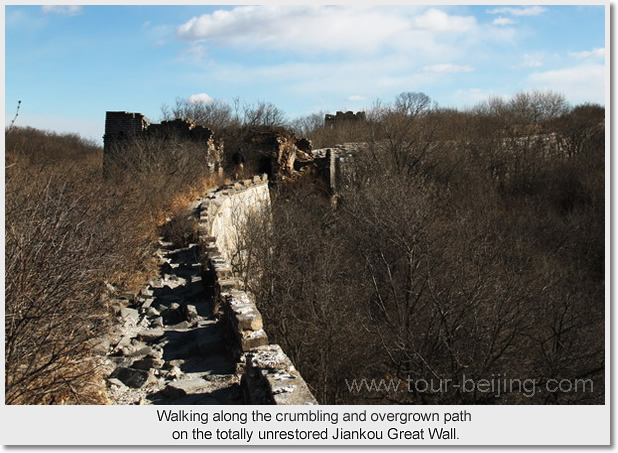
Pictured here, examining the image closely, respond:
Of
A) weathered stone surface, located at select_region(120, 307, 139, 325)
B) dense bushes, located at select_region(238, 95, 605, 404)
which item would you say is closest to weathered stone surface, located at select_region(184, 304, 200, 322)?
weathered stone surface, located at select_region(120, 307, 139, 325)

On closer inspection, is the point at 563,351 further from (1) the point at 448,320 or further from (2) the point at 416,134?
(2) the point at 416,134

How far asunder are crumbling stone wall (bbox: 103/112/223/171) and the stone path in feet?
38.2

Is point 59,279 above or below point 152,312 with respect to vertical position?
above

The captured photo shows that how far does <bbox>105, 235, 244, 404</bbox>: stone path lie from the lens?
15.0 feet

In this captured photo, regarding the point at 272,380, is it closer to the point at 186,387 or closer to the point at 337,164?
the point at 186,387

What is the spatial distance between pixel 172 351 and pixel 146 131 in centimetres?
1416

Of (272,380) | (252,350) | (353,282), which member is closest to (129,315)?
(252,350)

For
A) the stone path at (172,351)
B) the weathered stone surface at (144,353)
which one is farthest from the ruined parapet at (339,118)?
the weathered stone surface at (144,353)

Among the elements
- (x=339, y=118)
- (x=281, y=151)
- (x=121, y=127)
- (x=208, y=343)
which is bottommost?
(x=208, y=343)

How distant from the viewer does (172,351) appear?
5.51 m

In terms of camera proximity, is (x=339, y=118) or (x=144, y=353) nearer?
(x=144, y=353)

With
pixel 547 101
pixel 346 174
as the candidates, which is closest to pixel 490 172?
pixel 346 174

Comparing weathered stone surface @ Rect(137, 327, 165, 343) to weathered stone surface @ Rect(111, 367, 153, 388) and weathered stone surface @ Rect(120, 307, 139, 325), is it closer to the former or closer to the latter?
weathered stone surface @ Rect(120, 307, 139, 325)

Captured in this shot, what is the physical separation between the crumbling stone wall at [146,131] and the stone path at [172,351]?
11658 millimetres
